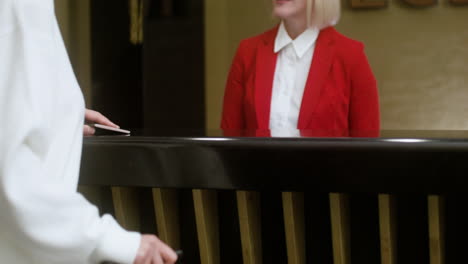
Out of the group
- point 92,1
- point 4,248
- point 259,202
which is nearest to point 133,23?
point 92,1

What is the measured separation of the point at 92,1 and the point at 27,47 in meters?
4.31

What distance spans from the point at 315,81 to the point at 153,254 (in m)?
1.76

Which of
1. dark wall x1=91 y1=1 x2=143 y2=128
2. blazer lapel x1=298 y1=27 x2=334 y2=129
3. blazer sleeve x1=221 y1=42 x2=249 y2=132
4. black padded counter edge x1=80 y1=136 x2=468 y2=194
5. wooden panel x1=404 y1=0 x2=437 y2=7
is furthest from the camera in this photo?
dark wall x1=91 y1=1 x2=143 y2=128

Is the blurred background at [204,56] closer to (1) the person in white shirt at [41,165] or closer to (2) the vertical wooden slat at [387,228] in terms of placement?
(2) the vertical wooden slat at [387,228]

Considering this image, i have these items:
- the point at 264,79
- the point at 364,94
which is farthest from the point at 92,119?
the point at 364,94

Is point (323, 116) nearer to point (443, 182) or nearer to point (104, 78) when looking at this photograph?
point (443, 182)

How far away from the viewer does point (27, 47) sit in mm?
925

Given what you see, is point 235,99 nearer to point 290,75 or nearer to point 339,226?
point 290,75

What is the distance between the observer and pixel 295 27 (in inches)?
111

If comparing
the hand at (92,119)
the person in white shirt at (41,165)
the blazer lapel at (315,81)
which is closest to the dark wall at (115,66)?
the blazer lapel at (315,81)

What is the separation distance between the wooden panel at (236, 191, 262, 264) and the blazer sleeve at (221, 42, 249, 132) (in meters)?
1.37

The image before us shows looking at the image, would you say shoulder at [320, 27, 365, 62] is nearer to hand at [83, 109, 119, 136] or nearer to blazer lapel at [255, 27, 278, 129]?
blazer lapel at [255, 27, 278, 129]

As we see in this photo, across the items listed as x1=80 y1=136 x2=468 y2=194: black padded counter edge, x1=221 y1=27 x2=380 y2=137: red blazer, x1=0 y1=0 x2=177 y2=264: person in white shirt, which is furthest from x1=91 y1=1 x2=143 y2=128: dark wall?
x1=0 y1=0 x2=177 y2=264: person in white shirt

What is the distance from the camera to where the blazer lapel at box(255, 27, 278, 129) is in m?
2.69
